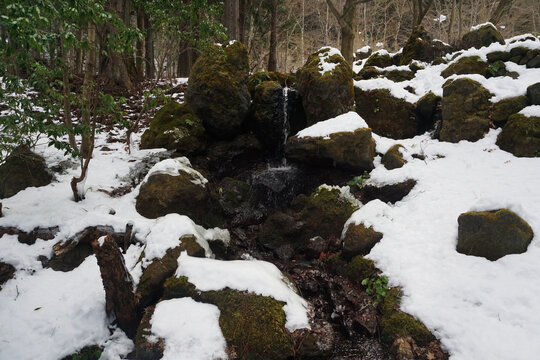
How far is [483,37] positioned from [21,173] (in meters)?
15.8

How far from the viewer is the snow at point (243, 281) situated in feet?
13.7

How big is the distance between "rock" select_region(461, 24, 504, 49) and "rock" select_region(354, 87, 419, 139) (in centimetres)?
500

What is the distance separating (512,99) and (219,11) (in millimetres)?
8693

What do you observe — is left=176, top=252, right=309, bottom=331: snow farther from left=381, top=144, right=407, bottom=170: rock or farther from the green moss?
left=381, top=144, right=407, bottom=170: rock

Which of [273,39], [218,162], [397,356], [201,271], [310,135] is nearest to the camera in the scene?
[397,356]

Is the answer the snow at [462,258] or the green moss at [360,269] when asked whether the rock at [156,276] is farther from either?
the snow at [462,258]

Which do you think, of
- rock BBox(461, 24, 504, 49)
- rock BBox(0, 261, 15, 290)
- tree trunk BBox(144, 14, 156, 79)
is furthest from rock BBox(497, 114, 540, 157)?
tree trunk BBox(144, 14, 156, 79)

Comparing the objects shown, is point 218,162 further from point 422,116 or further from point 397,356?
point 397,356

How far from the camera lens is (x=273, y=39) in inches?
655

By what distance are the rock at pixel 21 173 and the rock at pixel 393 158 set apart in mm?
8593

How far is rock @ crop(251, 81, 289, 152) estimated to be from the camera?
10.5m

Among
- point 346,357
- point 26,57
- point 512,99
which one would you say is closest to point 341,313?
point 346,357

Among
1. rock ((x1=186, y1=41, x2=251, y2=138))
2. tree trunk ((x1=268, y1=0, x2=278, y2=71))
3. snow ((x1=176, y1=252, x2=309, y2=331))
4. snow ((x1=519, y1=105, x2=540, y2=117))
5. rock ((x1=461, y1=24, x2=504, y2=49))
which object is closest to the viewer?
snow ((x1=176, y1=252, x2=309, y2=331))

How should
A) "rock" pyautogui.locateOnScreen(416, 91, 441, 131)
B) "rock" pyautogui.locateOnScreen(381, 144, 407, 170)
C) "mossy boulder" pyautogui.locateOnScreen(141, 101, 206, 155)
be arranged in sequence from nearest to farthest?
"rock" pyautogui.locateOnScreen(381, 144, 407, 170) < "rock" pyautogui.locateOnScreen(416, 91, 441, 131) < "mossy boulder" pyautogui.locateOnScreen(141, 101, 206, 155)
